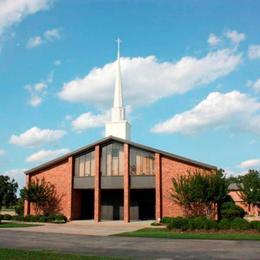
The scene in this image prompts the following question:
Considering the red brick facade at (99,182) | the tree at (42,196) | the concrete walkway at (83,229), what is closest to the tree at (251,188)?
the red brick facade at (99,182)

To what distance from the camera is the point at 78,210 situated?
44719 millimetres

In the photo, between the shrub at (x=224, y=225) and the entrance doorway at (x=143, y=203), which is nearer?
the shrub at (x=224, y=225)

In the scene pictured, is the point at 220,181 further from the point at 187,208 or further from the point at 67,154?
the point at 67,154

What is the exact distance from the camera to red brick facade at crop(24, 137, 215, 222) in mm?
39938

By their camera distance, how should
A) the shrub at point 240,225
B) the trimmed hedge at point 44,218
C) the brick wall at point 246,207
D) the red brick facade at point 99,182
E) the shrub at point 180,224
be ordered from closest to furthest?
1. the shrub at point 240,225
2. the shrub at point 180,224
3. the brick wall at point 246,207
4. the red brick facade at point 99,182
5. the trimmed hedge at point 44,218

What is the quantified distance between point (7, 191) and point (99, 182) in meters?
22.1

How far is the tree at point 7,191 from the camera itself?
190ft

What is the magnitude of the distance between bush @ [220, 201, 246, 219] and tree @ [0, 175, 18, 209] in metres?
33.3

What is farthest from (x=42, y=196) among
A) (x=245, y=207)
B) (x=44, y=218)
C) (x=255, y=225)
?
(x=255, y=225)

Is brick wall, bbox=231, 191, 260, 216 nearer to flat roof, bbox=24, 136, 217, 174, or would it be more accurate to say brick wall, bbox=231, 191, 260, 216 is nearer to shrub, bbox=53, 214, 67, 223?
flat roof, bbox=24, 136, 217, 174

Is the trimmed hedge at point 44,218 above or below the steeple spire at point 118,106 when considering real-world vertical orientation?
below

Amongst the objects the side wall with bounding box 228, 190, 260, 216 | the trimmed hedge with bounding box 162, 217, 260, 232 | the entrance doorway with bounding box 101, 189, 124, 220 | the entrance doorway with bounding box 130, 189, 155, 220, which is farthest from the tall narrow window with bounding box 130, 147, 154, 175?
the trimmed hedge with bounding box 162, 217, 260, 232

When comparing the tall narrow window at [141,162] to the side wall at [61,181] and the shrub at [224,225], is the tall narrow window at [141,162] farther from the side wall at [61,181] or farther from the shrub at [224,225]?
the shrub at [224,225]

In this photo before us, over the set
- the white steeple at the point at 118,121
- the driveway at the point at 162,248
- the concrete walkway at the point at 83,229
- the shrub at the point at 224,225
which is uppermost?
the white steeple at the point at 118,121
